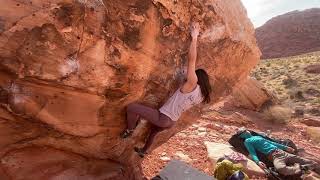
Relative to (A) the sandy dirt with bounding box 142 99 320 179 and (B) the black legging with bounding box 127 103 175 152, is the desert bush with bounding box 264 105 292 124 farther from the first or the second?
(B) the black legging with bounding box 127 103 175 152

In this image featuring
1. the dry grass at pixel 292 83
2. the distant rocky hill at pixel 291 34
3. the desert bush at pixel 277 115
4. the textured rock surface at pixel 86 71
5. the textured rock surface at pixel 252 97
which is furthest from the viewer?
the distant rocky hill at pixel 291 34

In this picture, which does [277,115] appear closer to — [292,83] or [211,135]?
[211,135]

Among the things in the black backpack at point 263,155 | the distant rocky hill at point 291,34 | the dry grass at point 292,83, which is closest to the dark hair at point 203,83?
the black backpack at point 263,155

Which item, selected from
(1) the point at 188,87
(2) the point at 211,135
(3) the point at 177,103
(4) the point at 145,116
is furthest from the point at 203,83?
(2) the point at 211,135

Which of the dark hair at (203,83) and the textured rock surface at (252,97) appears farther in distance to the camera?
the textured rock surface at (252,97)

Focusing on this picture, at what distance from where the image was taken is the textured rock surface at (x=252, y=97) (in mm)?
14598

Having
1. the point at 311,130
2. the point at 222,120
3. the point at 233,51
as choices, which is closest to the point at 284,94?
the point at 311,130

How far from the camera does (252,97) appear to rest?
14.8 meters

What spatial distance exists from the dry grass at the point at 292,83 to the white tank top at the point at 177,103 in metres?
13.7

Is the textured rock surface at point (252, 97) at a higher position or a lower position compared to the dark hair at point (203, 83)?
lower

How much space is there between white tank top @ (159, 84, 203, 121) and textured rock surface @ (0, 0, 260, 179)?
0.26m

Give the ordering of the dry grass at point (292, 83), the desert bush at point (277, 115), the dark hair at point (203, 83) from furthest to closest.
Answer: the dry grass at point (292, 83) → the desert bush at point (277, 115) → the dark hair at point (203, 83)

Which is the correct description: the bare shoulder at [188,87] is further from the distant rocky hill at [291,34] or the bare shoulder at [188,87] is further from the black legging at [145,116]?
the distant rocky hill at [291,34]

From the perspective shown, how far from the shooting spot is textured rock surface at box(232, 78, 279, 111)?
14.6 metres
